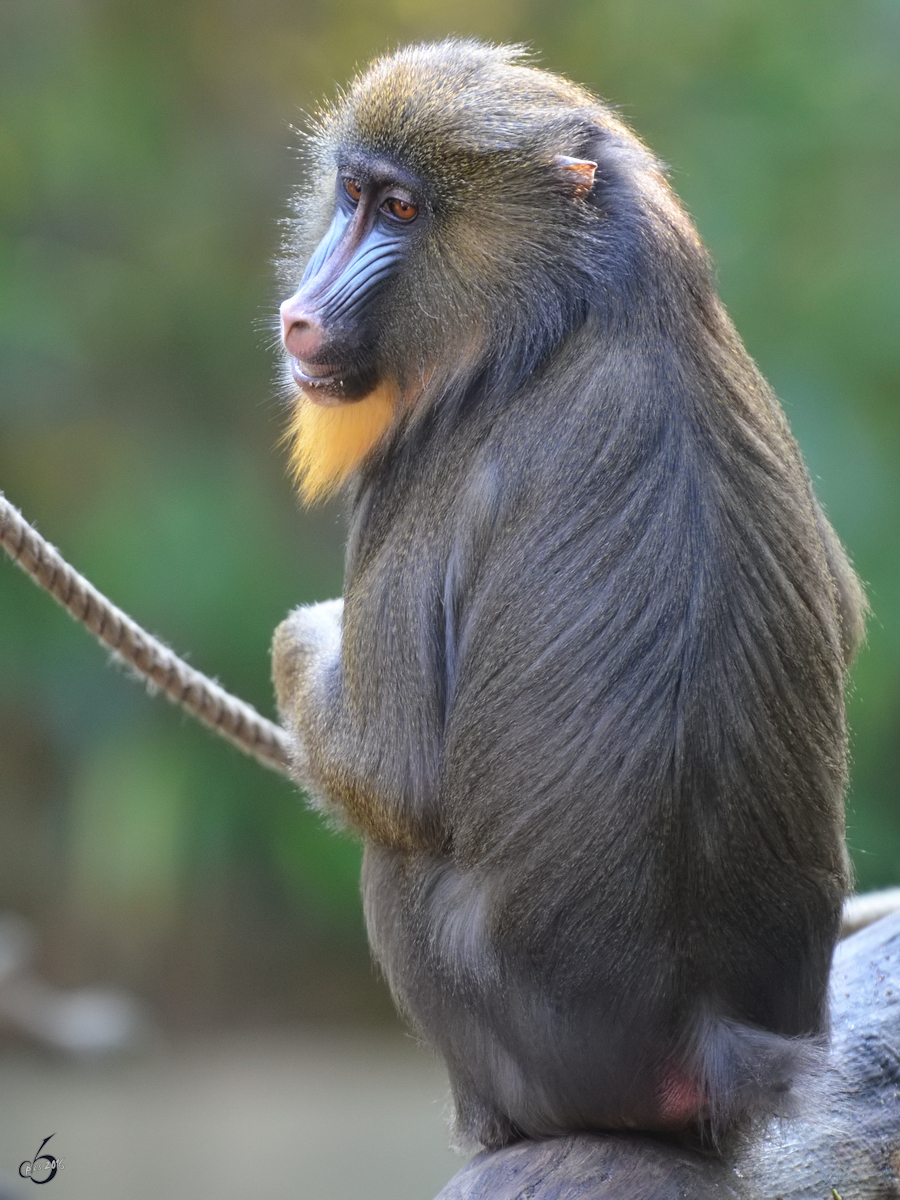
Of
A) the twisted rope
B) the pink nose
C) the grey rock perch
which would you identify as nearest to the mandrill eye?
the pink nose

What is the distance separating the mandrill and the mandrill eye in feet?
0.03

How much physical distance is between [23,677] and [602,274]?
780 cm

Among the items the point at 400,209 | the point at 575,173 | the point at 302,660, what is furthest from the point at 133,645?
the point at 575,173

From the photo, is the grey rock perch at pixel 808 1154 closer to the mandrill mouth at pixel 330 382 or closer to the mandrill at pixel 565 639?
the mandrill at pixel 565 639

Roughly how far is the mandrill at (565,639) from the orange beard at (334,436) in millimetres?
15

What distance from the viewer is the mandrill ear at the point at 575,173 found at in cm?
316

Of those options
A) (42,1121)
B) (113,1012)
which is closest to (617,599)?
(113,1012)

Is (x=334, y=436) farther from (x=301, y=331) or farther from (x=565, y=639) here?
(x=565, y=639)

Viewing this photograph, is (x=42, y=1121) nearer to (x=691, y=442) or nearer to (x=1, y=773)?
(x=1, y=773)

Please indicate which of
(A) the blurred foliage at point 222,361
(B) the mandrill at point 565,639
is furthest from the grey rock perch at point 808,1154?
(A) the blurred foliage at point 222,361

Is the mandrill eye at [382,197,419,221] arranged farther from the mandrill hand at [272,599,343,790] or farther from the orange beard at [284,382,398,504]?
the mandrill hand at [272,599,343,790]

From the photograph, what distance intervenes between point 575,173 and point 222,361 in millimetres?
7564

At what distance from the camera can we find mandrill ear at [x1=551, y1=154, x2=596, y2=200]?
316 cm

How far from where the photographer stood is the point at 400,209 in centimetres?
337
